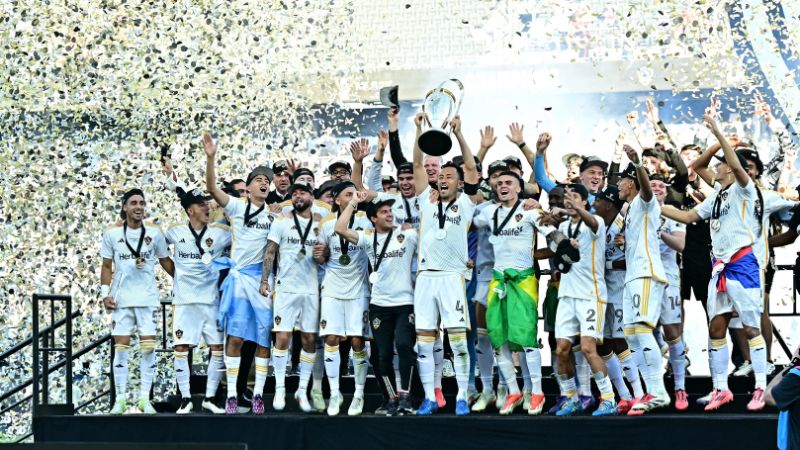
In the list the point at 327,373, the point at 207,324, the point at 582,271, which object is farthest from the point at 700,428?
the point at 207,324

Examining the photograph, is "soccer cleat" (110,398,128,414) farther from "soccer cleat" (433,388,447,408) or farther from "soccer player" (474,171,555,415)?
"soccer player" (474,171,555,415)

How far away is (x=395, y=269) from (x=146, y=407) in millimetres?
2566

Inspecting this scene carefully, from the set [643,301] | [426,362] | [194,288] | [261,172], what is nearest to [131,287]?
[194,288]

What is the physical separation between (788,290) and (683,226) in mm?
6384

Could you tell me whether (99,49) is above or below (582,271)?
above

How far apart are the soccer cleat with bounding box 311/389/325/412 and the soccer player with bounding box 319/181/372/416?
5.6 inches

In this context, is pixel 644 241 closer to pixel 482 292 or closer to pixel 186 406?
pixel 482 292

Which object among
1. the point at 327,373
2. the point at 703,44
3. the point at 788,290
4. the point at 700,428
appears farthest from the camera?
the point at 703,44

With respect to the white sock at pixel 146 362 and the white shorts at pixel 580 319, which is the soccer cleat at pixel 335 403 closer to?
the white sock at pixel 146 362

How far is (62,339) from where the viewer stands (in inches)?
687

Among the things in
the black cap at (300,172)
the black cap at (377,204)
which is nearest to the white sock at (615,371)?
the black cap at (377,204)

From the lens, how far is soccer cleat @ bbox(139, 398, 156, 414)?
10.3m

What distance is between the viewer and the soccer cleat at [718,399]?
344 inches

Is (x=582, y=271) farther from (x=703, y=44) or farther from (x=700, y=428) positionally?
(x=703, y=44)
